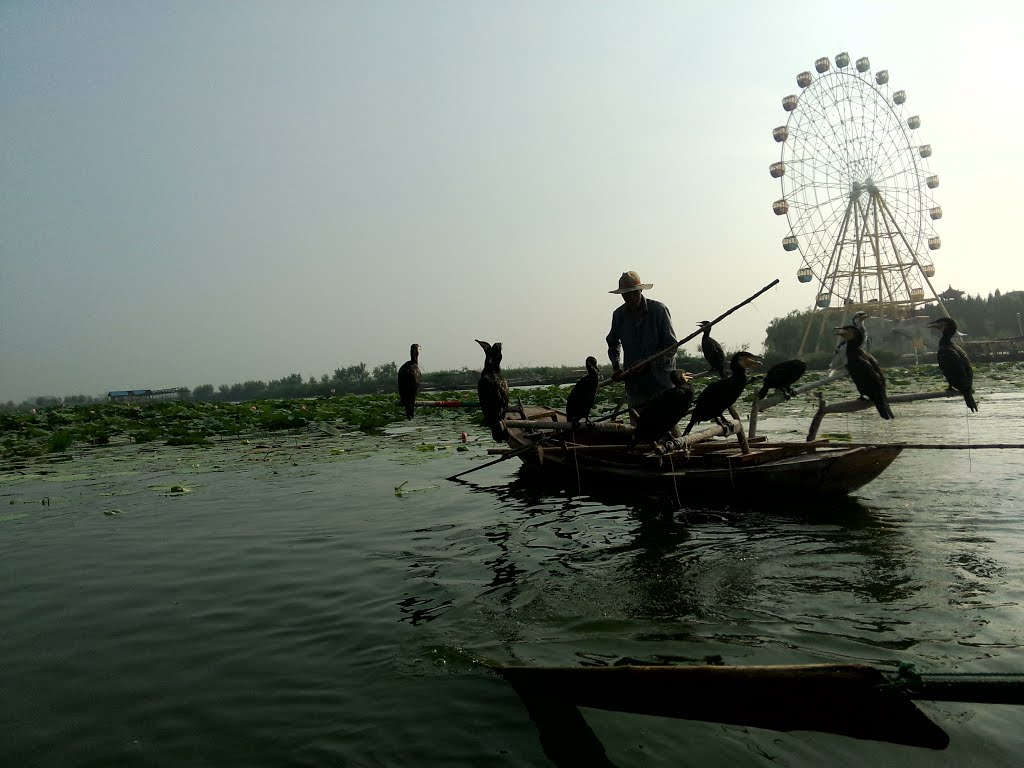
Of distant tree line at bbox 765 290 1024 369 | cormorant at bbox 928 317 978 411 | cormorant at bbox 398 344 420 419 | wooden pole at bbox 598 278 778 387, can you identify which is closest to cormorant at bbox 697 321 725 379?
wooden pole at bbox 598 278 778 387

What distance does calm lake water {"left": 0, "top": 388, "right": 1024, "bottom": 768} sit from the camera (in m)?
2.81

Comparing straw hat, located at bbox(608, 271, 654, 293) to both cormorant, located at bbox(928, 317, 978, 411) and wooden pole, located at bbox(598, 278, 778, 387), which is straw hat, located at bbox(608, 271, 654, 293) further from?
cormorant, located at bbox(928, 317, 978, 411)

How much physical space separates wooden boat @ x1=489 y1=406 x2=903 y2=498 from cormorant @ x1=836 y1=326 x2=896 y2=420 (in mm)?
472

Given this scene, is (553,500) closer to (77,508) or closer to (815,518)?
(815,518)

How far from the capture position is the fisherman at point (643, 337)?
6708 millimetres

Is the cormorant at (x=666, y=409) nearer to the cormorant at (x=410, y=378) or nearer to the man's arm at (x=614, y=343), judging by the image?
the man's arm at (x=614, y=343)

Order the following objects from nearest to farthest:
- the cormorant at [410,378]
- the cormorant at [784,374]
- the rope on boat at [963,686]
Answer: the rope on boat at [963,686], the cormorant at [784,374], the cormorant at [410,378]

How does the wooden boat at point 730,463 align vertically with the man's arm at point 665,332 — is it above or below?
below

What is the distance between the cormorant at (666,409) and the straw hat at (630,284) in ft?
4.81

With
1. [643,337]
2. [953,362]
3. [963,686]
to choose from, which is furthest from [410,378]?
[963,686]

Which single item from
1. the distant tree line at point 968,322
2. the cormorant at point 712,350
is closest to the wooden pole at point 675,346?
the cormorant at point 712,350

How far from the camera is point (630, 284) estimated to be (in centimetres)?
668

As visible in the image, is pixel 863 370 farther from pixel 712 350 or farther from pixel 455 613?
pixel 455 613

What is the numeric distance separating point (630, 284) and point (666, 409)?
74.8 inches
